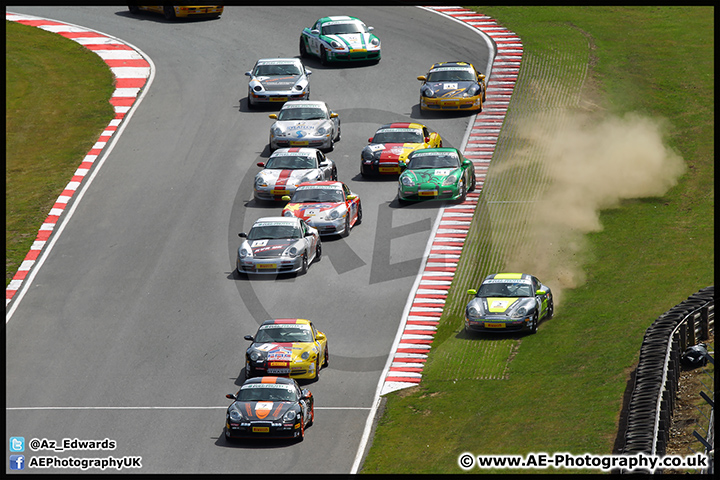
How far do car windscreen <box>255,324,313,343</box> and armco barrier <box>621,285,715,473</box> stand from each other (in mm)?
7419

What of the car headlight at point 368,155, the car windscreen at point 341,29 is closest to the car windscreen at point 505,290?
the car headlight at point 368,155

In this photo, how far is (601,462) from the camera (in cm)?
1631

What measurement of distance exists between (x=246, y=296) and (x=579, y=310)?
8.68 m

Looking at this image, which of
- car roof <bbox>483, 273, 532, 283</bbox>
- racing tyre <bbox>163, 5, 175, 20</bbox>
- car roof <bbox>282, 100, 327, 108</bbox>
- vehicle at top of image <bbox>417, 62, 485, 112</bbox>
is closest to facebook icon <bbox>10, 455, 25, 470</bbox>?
car roof <bbox>483, 273, 532, 283</bbox>

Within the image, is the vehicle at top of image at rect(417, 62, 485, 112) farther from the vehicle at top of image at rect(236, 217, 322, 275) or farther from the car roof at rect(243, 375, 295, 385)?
the car roof at rect(243, 375, 295, 385)

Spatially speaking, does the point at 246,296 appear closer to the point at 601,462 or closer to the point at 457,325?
the point at 457,325

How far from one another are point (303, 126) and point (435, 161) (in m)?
5.50

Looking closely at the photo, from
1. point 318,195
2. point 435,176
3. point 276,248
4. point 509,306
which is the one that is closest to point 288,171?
point 318,195

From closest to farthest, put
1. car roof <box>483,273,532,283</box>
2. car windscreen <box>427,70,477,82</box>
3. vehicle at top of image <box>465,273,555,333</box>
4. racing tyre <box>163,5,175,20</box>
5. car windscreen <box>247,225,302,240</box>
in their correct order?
1. vehicle at top of image <box>465,273,555,333</box>
2. car roof <box>483,273,532,283</box>
3. car windscreen <box>247,225,302,240</box>
4. car windscreen <box>427,70,477,82</box>
5. racing tyre <box>163,5,175,20</box>

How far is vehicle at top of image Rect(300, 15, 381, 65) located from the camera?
1635 inches

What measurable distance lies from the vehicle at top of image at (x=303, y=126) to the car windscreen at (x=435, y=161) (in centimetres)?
433

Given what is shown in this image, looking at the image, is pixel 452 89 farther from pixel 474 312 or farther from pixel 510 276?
pixel 474 312

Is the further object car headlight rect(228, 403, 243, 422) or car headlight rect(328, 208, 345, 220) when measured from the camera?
car headlight rect(328, 208, 345, 220)
